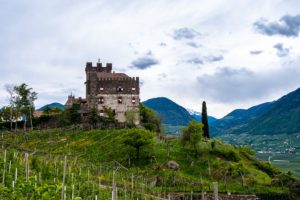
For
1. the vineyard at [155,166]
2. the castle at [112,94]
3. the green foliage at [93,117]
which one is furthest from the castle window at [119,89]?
the vineyard at [155,166]

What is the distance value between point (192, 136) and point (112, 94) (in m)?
32.2

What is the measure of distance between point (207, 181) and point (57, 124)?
154 feet

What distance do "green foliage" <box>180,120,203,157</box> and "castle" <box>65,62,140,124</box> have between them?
26.0 meters

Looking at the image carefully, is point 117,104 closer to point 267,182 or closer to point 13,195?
point 267,182

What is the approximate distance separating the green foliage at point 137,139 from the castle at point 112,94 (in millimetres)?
26951

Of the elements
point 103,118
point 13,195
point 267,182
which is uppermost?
point 103,118

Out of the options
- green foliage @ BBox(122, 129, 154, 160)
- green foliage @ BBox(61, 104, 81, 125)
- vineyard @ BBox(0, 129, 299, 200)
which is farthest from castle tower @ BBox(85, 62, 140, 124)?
green foliage @ BBox(122, 129, 154, 160)

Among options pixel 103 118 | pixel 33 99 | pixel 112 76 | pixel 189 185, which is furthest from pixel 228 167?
pixel 33 99

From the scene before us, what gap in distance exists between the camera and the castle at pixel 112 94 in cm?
9381

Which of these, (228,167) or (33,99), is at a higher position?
(33,99)

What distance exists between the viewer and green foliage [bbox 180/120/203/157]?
6650 centimetres

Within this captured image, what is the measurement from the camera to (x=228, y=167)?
62188 millimetres

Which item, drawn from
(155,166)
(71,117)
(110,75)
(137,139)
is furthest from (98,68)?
(155,166)

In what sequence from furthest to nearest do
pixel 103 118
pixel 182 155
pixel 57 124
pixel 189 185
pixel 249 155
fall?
pixel 57 124, pixel 103 118, pixel 249 155, pixel 182 155, pixel 189 185
